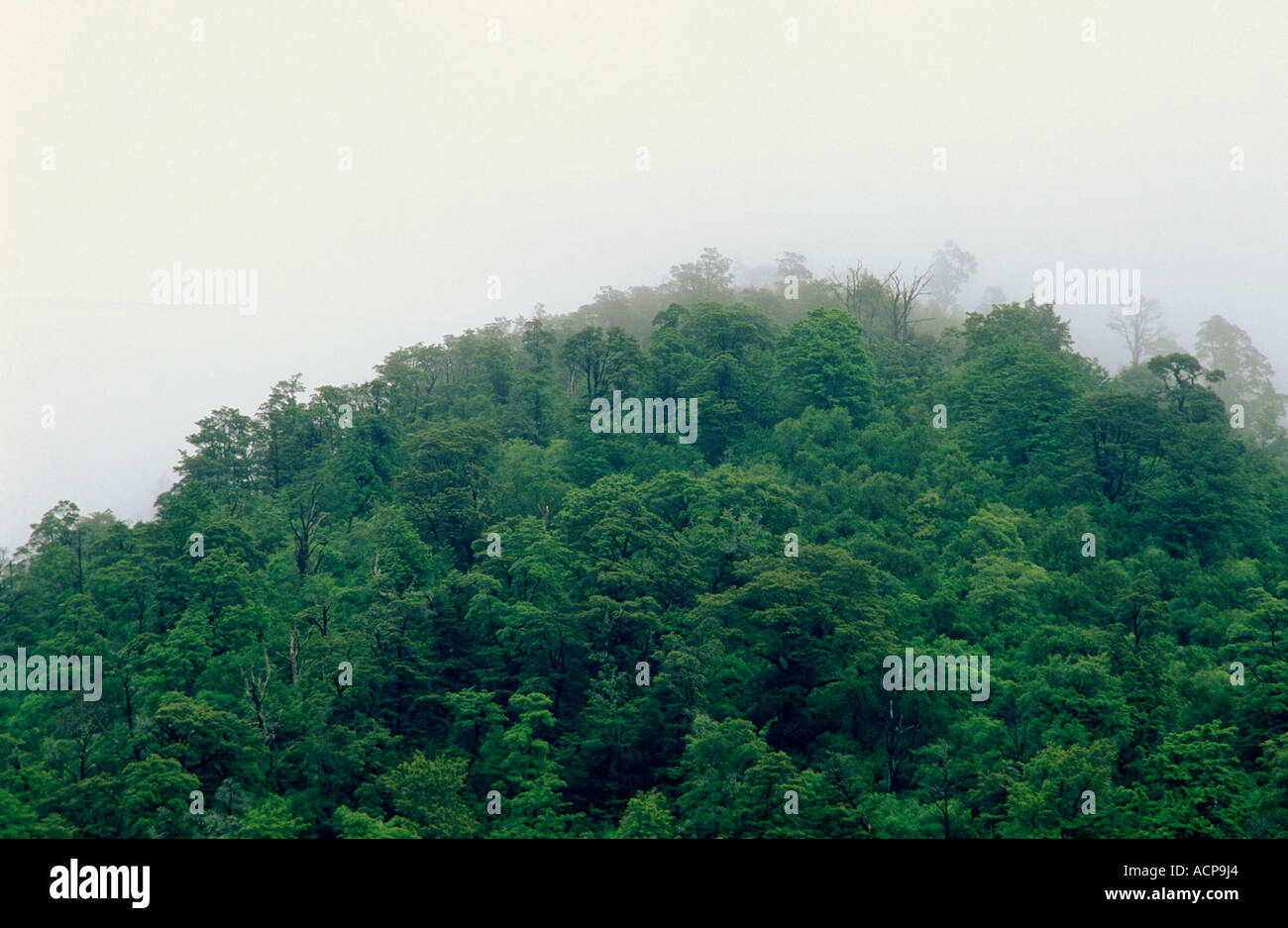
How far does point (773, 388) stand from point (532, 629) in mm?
23230

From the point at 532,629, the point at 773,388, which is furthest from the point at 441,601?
the point at 773,388

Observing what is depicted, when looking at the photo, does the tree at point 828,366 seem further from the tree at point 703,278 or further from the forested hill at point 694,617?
the tree at point 703,278

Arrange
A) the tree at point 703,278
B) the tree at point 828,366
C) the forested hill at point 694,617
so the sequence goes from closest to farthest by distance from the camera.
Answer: the forested hill at point 694,617, the tree at point 828,366, the tree at point 703,278

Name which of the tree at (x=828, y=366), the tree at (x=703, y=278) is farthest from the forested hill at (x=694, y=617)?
the tree at (x=703, y=278)

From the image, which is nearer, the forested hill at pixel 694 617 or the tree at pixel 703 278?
the forested hill at pixel 694 617

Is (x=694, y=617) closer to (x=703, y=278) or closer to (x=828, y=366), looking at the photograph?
(x=828, y=366)

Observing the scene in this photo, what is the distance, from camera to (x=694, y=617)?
3797cm

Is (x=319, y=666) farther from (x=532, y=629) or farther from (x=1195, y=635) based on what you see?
(x=1195, y=635)

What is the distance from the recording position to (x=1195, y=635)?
39.5m

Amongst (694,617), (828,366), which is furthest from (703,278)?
(694,617)

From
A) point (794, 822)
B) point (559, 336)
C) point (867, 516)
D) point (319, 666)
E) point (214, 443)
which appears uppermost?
point (559, 336)

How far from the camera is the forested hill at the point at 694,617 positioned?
3234 cm
